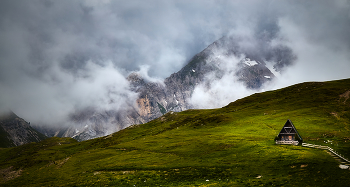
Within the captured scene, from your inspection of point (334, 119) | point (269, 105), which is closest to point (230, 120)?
point (269, 105)

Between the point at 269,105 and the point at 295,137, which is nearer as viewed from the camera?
the point at 295,137

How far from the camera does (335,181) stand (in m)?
29.1

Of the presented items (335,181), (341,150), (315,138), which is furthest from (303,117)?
(335,181)

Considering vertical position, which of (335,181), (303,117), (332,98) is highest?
(332,98)

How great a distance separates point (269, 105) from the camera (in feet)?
522

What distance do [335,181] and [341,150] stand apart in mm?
29282

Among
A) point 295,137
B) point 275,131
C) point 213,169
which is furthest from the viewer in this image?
point 275,131

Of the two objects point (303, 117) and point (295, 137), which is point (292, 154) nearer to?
point (295, 137)

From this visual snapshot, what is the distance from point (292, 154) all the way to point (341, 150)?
1565 centimetres

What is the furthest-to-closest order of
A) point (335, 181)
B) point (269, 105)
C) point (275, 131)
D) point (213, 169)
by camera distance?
1. point (269, 105)
2. point (275, 131)
3. point (213, 169)
4. point (335, 181)

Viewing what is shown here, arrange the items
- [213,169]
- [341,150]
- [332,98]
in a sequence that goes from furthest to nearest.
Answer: [332,98] → [341,150] → [213,169]

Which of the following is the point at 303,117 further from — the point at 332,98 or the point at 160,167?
the point at 160,167

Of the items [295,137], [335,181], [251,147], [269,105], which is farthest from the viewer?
[269,105]

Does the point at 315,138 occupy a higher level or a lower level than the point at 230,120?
lower
